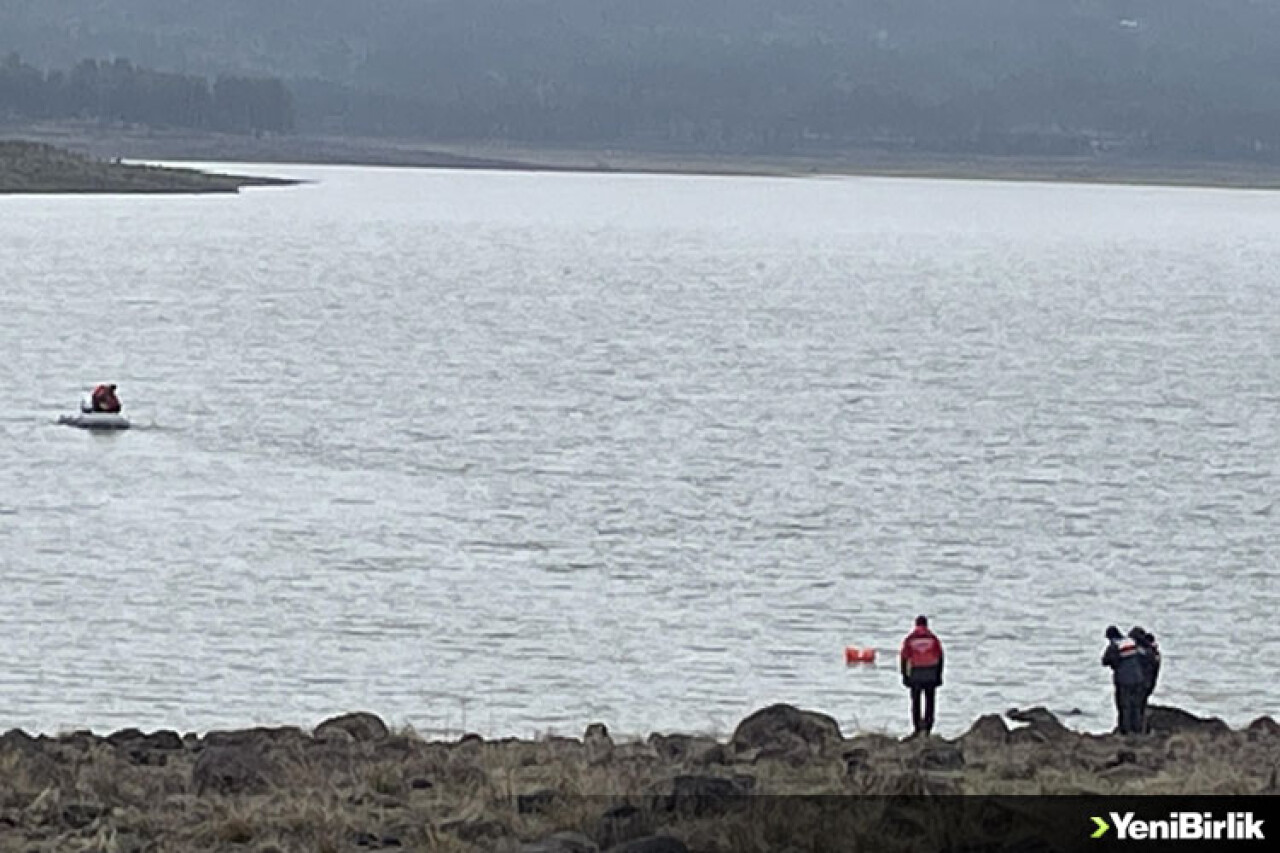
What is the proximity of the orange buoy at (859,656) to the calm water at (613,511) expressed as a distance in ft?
0.95

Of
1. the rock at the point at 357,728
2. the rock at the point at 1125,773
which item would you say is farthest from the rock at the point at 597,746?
the rock at the point at 1125,773

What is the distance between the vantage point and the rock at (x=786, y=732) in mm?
21422

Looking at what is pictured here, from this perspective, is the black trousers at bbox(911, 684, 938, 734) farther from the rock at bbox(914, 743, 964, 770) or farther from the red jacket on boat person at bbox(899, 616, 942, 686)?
the rock at bbox(914, 743, 964, 770)

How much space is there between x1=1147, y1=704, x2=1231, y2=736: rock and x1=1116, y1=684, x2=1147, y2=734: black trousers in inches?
5.2

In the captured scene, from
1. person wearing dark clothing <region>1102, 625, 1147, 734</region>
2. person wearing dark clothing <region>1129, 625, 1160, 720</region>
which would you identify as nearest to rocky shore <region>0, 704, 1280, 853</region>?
person wearing dark clothing <region>1102, 625, 1147, 734</region>

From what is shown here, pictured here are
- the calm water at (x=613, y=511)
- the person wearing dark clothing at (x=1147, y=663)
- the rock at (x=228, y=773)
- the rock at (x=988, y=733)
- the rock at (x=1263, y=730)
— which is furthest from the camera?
the calm water at (x=613, y=511)

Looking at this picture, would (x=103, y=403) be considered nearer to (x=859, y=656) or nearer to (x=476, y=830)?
(x=859, y=656)

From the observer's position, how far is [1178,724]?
2638 centimetres

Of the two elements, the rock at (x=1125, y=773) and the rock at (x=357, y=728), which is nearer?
the rock at (x=1125, y=773)

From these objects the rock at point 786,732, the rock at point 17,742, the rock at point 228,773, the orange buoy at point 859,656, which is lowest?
the rock at point 228,773

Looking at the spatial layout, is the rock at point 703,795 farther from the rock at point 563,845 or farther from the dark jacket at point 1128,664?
the dark jacket at point 1128,664

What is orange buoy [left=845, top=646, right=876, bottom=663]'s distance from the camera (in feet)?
112

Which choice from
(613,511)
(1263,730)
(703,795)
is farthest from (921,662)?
(613,511)

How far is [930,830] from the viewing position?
15.3 meters
